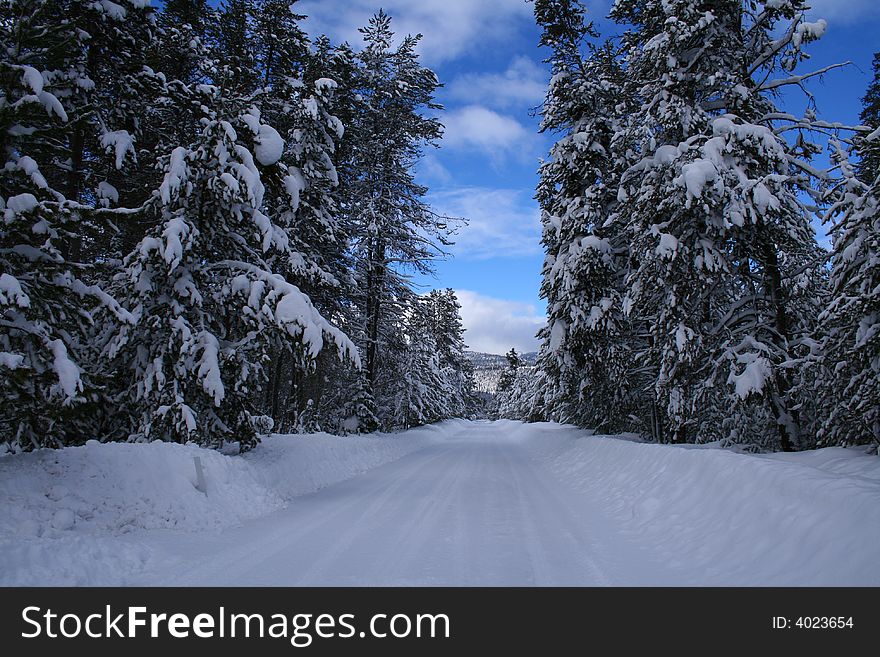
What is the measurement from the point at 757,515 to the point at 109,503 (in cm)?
837

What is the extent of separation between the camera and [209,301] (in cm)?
1002

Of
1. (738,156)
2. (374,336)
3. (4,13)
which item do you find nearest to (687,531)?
(738,156)

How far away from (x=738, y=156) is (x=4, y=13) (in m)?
14.0

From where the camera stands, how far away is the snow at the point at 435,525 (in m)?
4.50

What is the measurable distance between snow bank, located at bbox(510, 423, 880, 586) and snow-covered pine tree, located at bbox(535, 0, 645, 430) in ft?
22.1

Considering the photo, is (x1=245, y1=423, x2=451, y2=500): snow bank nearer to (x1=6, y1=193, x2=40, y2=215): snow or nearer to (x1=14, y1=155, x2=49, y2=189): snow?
(x1=6, y1=193, x2=40, y2=215): snow

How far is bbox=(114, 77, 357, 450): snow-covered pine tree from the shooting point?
8.71 m

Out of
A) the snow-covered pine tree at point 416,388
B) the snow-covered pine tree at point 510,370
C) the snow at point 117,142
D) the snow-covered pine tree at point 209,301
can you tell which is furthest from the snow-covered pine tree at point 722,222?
the snow-covered pine tree at point 510,370

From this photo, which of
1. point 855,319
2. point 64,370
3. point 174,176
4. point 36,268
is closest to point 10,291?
point 36,268

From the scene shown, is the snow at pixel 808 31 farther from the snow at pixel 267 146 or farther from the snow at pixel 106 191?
the snow at pixel 106 191

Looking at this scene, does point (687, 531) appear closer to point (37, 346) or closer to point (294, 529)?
point (294, 529)

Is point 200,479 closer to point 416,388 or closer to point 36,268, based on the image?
point 36,268

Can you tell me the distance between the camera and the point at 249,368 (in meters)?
10.4

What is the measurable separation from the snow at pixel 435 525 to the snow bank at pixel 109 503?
→ 0.02 metres
